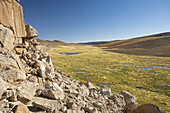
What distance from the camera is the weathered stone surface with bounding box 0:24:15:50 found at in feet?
31.0

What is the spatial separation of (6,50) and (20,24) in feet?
12.7

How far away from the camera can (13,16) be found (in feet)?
35.9

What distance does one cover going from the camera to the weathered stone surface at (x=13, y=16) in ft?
32.6

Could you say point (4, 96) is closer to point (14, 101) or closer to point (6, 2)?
point (14, 101)

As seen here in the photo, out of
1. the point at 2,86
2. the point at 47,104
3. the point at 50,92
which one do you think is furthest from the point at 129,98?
the point at 2,86

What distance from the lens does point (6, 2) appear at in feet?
33.3

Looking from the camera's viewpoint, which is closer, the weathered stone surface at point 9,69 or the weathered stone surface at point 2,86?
the weathered stone surface at point 2,86

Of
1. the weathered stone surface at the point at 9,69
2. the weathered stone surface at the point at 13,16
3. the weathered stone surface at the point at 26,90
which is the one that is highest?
the weathered stone surface at the point at 13,16

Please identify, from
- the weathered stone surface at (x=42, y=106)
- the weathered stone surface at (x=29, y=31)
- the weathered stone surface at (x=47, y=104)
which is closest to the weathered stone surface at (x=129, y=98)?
the weathered stone surface at (x=47, y=104)

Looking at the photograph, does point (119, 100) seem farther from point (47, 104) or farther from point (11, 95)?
point (11, 95)

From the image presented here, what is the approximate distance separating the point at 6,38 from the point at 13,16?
2.96 meters

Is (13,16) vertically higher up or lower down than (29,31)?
higher up

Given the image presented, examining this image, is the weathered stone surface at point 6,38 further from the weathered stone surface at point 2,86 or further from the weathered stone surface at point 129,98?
the weathered stone surface at point 129,98

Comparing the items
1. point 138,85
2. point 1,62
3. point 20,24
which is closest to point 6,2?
point 20,24
